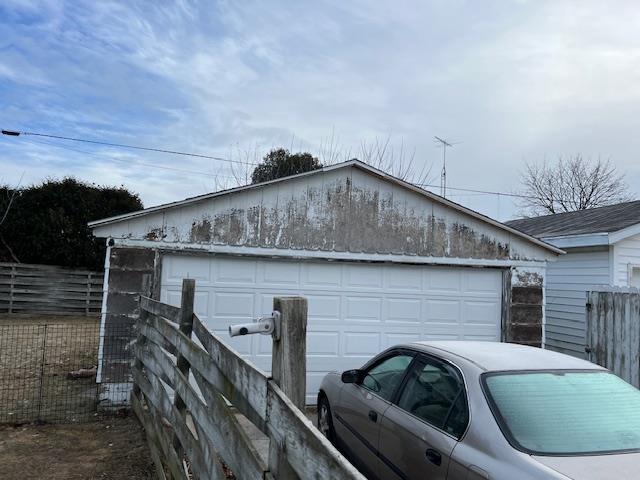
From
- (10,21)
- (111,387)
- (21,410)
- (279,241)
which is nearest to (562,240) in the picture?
(279,241)

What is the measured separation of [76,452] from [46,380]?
3759mm

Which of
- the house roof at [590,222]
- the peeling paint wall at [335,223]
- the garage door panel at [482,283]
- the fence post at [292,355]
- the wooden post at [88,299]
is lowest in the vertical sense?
the wooden post at [88,299]

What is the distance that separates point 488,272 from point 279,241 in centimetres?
370

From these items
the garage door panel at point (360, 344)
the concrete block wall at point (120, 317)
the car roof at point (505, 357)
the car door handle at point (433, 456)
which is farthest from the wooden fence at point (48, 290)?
the car door handle at point (433, 456)

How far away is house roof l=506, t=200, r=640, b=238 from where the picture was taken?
10.7m

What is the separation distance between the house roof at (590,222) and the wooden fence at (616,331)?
2.78 m

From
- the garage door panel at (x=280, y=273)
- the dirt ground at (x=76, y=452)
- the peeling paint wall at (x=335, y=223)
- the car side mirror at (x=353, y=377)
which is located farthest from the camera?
the garage door panel at (x=280, y=273)

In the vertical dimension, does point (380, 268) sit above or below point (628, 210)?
below

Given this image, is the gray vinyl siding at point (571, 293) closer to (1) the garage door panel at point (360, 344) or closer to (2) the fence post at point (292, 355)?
(1) the garage door panel at point (360, 344)

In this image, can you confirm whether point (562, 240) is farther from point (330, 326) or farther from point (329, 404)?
point (329, 404)

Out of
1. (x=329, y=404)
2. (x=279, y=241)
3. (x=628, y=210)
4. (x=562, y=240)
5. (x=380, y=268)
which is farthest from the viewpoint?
(x=628, y=210)

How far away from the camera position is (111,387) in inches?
279

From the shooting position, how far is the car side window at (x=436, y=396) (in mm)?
3248

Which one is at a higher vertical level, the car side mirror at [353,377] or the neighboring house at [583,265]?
the neighboring house at [583,265]
